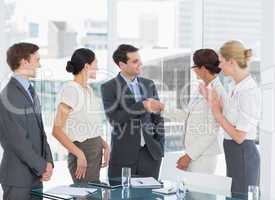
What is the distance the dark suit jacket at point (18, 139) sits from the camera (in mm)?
3184

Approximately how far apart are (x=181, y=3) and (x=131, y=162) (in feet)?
7.81

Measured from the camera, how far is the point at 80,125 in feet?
12.2

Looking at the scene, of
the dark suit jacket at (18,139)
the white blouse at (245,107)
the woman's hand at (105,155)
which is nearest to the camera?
the dark suit jacket at (18,139)

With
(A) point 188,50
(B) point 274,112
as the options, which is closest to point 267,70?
(B) point 274,112

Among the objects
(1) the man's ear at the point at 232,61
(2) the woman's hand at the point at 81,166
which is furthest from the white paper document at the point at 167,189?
(1) the man's ear at the point at 232,61

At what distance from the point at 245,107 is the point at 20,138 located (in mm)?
1527

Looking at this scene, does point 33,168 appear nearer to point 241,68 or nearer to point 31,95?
point 31,95

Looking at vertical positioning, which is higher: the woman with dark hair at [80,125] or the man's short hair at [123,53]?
the man's short hair at [123,53]

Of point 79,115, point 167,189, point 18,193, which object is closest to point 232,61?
point 167,189

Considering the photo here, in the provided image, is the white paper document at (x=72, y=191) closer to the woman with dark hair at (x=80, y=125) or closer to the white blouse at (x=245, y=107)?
the woman with dark hair at (x=80, y=125)

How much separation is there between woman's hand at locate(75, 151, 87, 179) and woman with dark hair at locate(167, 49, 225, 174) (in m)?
0.73

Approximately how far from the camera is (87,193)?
299 cm

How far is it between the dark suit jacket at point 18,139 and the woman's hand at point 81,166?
0.42 metres

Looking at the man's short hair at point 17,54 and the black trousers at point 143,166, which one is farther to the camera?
the black trousers at point 143,166
